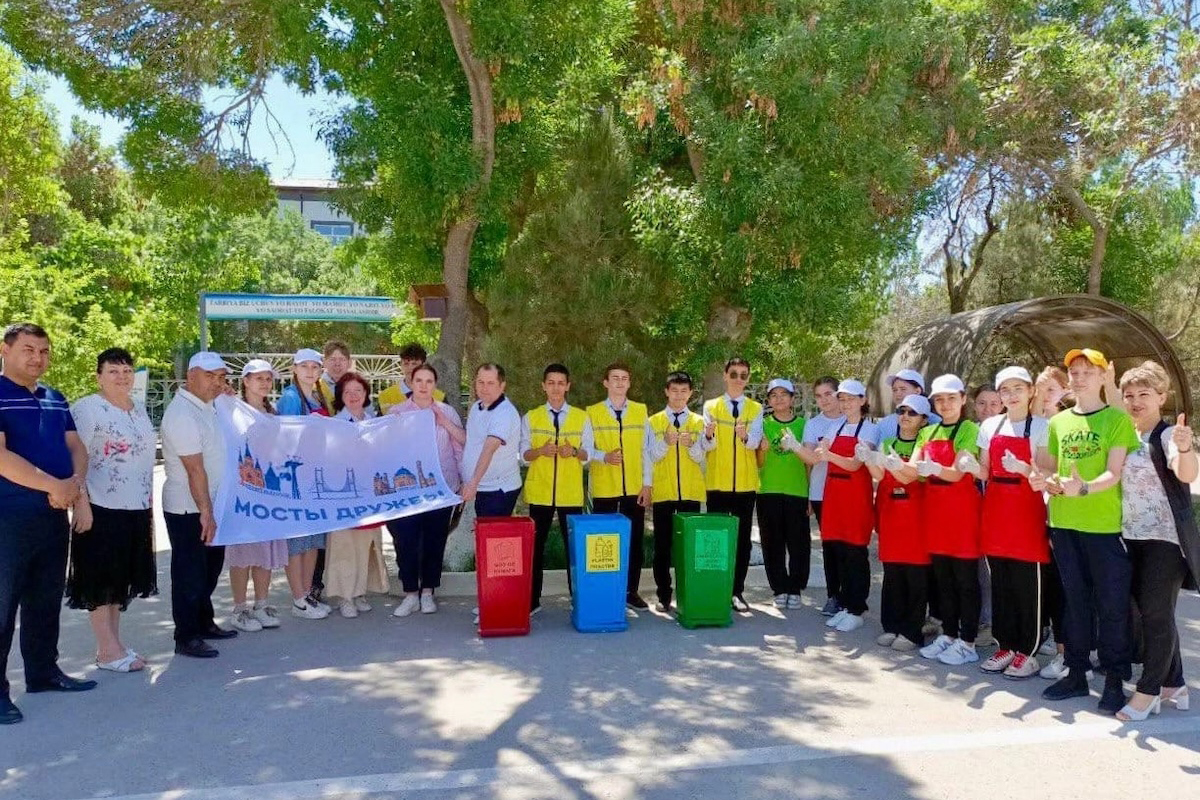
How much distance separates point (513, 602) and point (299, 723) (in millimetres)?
1993

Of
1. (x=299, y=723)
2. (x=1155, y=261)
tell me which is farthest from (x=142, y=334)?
(x=1155, y=261)

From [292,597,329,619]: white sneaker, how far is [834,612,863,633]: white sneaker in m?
3.96

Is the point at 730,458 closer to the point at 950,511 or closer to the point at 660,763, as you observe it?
the point at 950,511

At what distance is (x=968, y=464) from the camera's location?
19.1 feet

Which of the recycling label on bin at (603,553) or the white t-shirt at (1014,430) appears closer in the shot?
the white t-shirt at (1014,430)

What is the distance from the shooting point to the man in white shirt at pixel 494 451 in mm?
7020

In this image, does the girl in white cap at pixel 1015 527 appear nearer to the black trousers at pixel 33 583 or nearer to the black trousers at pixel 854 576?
the black trousers at pixel 854 576

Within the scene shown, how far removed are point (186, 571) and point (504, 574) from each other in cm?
210

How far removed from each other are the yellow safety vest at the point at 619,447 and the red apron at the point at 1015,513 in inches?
103

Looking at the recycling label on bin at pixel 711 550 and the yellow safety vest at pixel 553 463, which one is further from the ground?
the yellow safety vest at pixel 553 463

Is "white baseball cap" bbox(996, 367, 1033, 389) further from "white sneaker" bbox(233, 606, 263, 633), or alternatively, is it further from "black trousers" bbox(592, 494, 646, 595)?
"white sneaker" bbox(233, 606, 263, 633)

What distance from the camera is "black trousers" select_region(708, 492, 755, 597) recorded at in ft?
24.5

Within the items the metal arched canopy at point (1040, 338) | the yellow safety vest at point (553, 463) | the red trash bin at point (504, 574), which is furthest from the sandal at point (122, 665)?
the metal arched canopy at point (1040, 338)

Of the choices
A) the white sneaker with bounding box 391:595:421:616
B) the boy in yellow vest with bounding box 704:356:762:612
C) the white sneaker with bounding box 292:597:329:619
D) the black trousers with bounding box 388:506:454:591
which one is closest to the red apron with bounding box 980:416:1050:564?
the boy in yellow vest with bounding box 704:356:762:612
